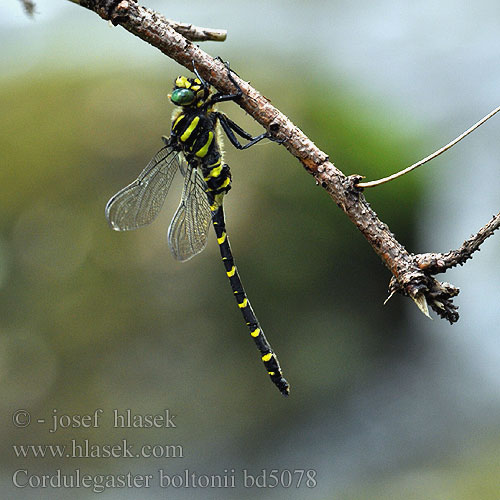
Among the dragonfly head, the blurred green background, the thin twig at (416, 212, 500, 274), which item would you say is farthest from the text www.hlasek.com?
the thin twig at (416, 212, 500, 274)

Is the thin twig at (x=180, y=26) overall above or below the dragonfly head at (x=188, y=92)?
below

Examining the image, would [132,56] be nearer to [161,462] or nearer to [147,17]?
[161,462]

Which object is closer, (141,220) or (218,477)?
(141,220)

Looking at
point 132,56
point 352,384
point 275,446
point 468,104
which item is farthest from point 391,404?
point 132,56

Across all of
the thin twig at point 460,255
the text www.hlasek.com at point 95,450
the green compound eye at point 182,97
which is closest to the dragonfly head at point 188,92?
the green compound eye at point 182,97

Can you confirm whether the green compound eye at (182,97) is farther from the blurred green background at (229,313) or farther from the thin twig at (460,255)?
the blurred green background at (229,313)
